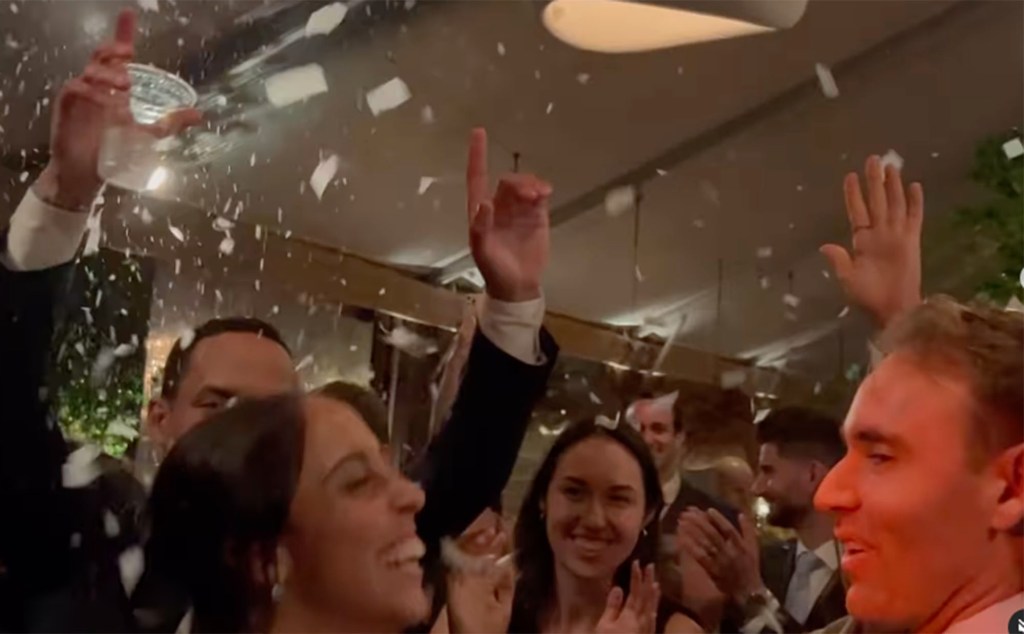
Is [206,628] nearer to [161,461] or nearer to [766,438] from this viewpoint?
[161,461]

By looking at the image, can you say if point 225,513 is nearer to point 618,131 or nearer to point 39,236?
point 39,236

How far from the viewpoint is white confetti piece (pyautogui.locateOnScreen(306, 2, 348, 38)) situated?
0.58 metres

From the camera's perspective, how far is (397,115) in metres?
0.58

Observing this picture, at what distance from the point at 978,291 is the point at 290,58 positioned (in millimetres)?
386

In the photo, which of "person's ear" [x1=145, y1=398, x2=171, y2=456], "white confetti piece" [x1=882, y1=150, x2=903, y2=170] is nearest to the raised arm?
"person's ear" [x1=145, y1=398, x2=171, y2=456]

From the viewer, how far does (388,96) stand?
0.58 metres

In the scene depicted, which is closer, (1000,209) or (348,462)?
(348,462)

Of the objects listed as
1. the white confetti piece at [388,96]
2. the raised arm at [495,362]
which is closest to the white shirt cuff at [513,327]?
the raised arm at [495,362]

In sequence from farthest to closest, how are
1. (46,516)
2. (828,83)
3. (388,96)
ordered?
(828,83) < (388,96) < (46,516)

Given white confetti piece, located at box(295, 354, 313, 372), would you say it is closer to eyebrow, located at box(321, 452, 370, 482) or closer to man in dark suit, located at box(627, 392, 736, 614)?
eyebrow, located at box(321, 452, 370, 482)

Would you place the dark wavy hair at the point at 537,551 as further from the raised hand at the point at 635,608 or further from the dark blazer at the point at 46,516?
the dark blazer at the point at 46,516

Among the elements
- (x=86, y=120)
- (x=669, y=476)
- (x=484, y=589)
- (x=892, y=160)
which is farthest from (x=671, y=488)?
(x=86, y=120)

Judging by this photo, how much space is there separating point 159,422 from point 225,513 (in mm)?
50

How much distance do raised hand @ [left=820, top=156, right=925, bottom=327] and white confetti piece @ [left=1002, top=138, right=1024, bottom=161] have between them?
3.7 inches
